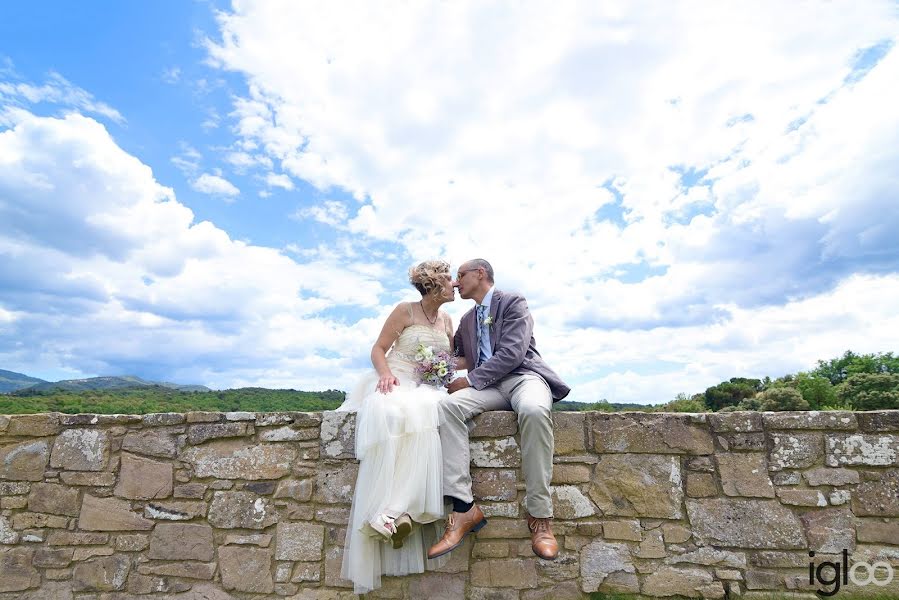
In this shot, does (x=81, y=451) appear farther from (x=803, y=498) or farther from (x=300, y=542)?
(x=803, y=498)

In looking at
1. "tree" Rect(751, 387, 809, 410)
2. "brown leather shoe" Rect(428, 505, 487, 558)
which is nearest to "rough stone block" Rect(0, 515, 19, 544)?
"brown leather shoe" Rect(428, 505, 487, 558)

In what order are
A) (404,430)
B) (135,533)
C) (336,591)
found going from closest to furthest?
1. (404,430)
2. (336,591)
3. (135,533)

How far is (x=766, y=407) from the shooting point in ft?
50.2

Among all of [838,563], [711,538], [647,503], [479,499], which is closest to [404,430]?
[479,499]

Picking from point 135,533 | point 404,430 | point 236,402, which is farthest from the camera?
point 236,402

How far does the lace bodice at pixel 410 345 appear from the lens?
4047 millimetres

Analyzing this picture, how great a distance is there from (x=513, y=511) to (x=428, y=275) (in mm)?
1781

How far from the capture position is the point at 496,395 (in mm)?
3732

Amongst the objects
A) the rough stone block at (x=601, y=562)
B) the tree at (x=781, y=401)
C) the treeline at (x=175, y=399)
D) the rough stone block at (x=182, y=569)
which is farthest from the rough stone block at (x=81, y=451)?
the tree at (x=781, y=401)

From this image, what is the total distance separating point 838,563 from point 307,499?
11.2 feet

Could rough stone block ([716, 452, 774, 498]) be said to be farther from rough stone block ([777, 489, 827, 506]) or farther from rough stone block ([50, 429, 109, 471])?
rough stone block ([50, 429, 109, 471])

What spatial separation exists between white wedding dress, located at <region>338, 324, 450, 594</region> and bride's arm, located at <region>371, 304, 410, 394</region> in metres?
0.29

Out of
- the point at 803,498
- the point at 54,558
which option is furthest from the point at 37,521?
the point at 803,498

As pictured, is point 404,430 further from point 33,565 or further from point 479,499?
point 33,565
